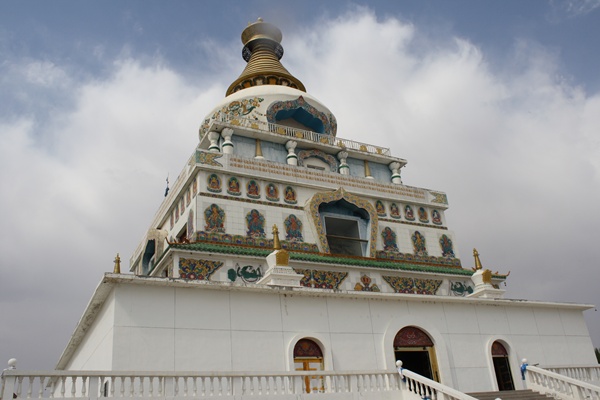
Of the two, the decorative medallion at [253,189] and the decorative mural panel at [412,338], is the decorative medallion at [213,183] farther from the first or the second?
the decorative mural panel at [412,338]

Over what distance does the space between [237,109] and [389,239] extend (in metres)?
9.53

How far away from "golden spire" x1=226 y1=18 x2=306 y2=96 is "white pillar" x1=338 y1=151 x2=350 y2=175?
6.51 meters

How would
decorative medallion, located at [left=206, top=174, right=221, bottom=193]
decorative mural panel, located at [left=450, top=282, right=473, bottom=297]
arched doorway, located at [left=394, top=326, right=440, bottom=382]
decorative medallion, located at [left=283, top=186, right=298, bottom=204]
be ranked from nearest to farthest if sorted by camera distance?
arched doorway, located at [left=394, top=326, right=440, bottom=382] → decorative medallion, located at [left=206, top=174, right=221, bottom=193] → decorative medallion, located at [left=283, top=186, right=298, bottom=204] → decorative mural panel, located at [left=450, top=282, right=473, bottom=297]

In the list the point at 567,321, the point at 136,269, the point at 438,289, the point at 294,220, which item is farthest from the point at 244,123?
the point at 567,321

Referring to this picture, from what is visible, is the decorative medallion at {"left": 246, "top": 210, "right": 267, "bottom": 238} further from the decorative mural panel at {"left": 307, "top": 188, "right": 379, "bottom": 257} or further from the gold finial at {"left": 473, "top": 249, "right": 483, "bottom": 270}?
the gold finial at {"left": 473, "top": 249, "right": 483, "bottom": 270}

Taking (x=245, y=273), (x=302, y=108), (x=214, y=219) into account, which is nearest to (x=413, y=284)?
(x=245, y=273)

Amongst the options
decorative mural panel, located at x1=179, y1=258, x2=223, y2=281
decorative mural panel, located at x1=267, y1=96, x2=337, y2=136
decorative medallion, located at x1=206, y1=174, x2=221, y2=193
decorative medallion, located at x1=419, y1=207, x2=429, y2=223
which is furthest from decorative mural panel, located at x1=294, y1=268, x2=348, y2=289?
decorative mural panel, located at x1=267, y1=96, x2=337, y2=136

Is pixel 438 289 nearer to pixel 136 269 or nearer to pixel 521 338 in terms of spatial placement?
pixel 521 338

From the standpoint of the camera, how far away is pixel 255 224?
1995cm

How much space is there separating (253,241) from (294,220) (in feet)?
6.79

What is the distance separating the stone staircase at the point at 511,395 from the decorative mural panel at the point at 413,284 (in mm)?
6881

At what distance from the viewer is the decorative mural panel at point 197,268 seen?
1758cm

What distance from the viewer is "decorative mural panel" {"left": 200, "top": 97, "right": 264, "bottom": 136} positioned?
84.7 feet

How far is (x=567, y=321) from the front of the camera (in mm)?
16906
